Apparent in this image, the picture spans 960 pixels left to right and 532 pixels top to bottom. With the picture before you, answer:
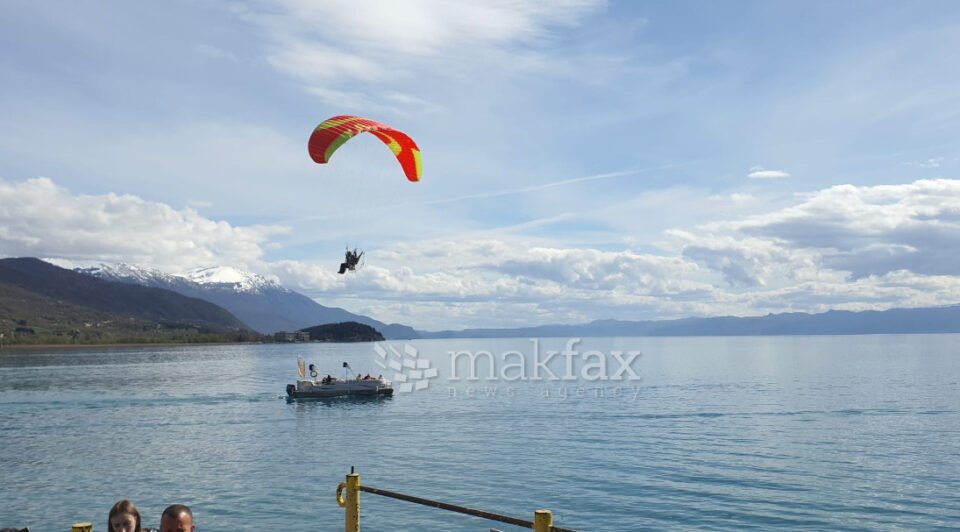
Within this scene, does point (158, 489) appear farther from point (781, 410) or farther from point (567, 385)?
point (567, 385)

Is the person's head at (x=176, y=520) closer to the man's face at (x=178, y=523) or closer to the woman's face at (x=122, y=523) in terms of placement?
the man's face at (x=178, y=523)

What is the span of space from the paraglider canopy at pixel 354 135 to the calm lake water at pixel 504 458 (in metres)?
13.9

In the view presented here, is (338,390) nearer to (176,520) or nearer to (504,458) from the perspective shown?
(504,458)

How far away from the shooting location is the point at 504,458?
3909 cm

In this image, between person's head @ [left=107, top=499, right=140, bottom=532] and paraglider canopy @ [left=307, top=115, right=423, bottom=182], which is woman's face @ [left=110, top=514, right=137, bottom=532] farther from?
paraglider canopy @ [left=307, top=115, right=423, bottom=182]

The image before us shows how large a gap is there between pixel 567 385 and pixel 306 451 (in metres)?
56.4

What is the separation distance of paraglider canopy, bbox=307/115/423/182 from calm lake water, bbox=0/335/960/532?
1392cm

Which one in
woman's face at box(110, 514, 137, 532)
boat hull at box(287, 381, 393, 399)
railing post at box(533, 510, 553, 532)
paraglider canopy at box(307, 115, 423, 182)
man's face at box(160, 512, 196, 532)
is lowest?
boat hull at box(287, 381, 393, 399)

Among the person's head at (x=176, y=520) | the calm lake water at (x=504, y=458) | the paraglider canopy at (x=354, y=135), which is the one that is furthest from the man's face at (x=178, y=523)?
the paraglider canopy at (x=354, y=135)

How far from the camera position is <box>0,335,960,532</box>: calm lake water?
27.3 metres

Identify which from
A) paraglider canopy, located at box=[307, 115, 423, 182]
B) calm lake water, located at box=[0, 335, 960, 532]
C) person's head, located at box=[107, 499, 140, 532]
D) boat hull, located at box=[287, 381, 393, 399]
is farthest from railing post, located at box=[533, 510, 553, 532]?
boat hull, located at box=[287, 381, 393, 399]

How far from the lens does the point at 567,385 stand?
3745 inches

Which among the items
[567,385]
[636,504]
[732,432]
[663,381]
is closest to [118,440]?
[636,504]

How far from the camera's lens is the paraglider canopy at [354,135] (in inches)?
1139
